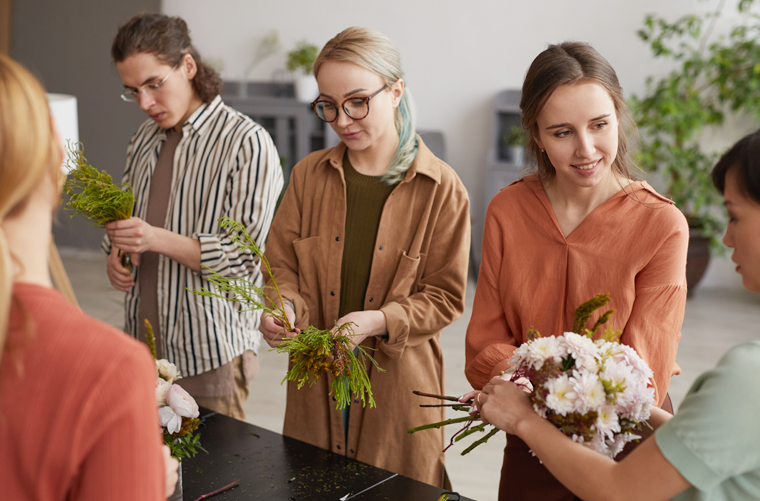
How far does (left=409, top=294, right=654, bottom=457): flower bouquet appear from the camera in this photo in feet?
3.54

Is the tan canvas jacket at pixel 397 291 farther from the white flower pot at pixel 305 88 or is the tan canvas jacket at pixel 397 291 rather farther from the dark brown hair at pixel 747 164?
the white flower pot at pixel 305 88

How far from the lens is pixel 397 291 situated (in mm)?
1913

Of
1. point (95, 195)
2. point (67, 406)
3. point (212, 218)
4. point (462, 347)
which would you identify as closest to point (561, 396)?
point (67, 406)

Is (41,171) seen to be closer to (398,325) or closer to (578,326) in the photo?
(578,326)

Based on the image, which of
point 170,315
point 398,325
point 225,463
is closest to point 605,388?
point 398,325

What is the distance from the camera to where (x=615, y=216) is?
1573mm

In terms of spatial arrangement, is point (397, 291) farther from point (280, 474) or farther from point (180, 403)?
point (180, 403)

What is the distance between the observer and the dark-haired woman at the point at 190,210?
2207mm

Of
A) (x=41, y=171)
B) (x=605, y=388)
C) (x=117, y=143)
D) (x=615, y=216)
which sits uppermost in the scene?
(x=41, y=171)

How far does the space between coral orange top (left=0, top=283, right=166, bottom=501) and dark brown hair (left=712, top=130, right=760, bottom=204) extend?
0.89m

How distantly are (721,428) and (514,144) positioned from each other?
5.48 meters

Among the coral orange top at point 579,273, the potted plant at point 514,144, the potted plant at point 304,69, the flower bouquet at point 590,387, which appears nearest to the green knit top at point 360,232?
the coral orange top at point 579,273

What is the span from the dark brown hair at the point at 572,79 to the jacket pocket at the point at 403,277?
498 mm

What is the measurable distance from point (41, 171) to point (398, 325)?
1217 millimetres
